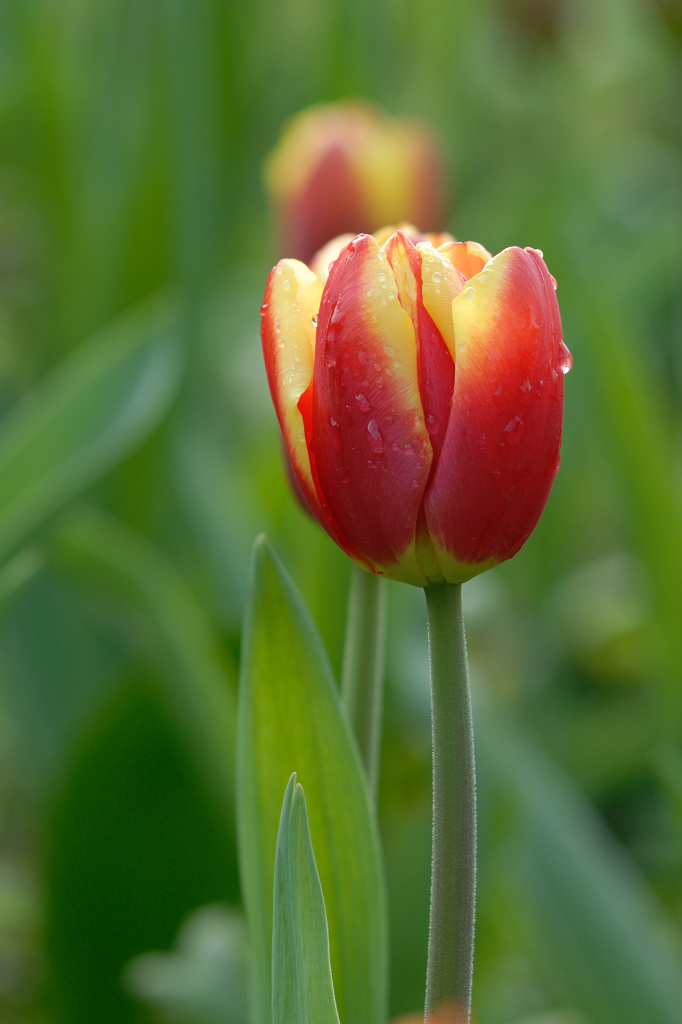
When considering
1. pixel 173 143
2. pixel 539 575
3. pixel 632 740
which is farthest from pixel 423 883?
pixel 173 143

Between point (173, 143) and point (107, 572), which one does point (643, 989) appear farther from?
point (173, 143)

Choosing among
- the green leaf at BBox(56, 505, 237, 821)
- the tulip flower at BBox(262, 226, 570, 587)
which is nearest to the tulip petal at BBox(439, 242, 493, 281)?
the tulip flower at BBox(262, 226, 570, 587)

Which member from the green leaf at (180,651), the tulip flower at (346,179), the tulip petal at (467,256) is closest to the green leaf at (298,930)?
the tulip petal at (467,256)

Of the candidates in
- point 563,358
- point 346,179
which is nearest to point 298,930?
point 563,358

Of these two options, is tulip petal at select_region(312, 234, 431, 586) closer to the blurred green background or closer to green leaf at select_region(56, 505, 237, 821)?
the blurred green background

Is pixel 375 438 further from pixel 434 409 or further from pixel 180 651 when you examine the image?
pixel 180 651

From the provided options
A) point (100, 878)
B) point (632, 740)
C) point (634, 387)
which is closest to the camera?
point (100, 878)

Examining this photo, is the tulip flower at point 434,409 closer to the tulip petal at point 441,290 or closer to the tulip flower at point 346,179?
the tulip petal at point 441,290
